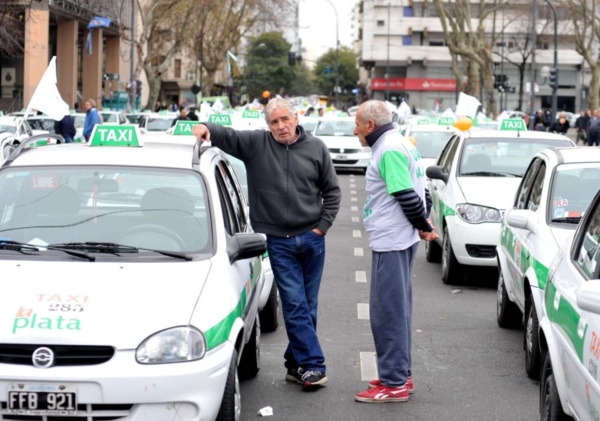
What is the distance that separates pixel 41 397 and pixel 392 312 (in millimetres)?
2569

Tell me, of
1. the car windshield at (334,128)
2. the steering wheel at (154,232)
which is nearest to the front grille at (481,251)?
the steering wheel at (154,232)

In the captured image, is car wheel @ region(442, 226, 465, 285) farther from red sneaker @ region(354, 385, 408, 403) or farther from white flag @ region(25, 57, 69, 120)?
white flag @ region(25, 57, 69, 120)

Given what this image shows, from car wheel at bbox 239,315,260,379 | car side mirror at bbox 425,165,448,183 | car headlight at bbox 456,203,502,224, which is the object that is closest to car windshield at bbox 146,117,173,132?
car side mirror at bbox 425,165,448,183

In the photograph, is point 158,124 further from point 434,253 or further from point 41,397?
point 41,397

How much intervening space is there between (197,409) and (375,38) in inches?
4262

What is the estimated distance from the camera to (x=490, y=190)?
1222 cm

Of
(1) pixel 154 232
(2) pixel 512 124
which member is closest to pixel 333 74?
(2) pixel 512 124

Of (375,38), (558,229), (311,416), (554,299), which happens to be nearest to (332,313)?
(558,229)

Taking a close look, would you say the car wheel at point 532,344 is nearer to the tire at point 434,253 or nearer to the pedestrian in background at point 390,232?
the pedestrian in background at point 390,232

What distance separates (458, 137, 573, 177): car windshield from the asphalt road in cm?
114

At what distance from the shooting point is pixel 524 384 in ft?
Answer: 25.2

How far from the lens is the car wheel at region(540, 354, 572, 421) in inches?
209

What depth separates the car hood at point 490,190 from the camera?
12.0m

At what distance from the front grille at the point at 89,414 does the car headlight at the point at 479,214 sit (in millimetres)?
7174
